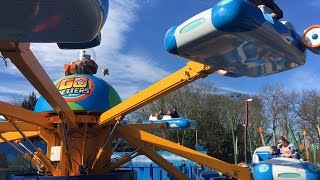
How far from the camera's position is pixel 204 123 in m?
38.1

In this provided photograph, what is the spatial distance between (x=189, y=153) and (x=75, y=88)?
2.38m

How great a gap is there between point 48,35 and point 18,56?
2.03 meters

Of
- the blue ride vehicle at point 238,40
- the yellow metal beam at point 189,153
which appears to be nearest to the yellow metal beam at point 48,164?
the yellow metal beam at point 189,153

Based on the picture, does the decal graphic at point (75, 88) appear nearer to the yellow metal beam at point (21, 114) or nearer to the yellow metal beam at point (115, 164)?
the yellow metal beam at point (21, 114)

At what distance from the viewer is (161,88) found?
22.9 feet

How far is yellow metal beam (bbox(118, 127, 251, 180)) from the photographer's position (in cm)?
799

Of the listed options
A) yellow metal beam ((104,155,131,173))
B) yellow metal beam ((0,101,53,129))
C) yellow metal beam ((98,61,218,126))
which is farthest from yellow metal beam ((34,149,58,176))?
yellow metal beam ((98,61,218,126))

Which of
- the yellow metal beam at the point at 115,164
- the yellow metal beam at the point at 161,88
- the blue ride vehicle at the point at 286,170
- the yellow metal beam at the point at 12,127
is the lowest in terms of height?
the blue ride vehicle at the point at 286,170

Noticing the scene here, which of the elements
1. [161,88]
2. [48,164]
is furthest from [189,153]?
[48,164]

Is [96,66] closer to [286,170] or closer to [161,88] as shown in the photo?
[161,88]

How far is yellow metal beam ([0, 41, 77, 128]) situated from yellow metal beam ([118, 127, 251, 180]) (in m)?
1.58

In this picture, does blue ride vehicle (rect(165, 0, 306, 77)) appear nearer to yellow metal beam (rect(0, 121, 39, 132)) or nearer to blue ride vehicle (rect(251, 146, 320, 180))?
blue ride vehicle (rect(251, 146, 320, 180))

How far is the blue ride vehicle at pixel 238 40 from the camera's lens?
429 centimetres

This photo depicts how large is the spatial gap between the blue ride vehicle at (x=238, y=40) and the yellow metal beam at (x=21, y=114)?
308cm
